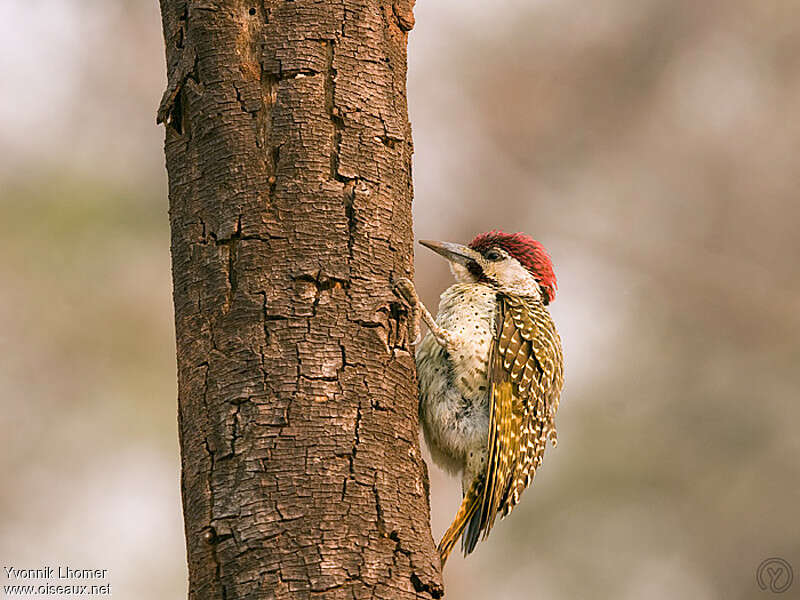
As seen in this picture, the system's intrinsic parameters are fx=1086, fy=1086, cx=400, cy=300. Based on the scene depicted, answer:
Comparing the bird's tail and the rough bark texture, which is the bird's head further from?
the rough bark texture

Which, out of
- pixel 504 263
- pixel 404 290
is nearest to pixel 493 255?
pixel 504 263

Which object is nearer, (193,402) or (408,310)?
(193,402)

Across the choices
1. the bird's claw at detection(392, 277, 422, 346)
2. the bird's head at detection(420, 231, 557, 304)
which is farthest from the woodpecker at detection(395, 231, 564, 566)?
the bird's claw at detection(392, 277, 422, 346)

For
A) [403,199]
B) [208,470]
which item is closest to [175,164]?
[403,199]

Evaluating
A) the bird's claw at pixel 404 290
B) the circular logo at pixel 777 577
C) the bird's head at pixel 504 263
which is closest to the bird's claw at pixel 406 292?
the bird's claw at pixel 404 290

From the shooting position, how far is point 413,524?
2734mm

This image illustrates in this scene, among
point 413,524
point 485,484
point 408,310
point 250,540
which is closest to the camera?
point 250,540

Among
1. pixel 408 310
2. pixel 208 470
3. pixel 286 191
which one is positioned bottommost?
pixel 208 470

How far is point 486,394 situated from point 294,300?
1.64m

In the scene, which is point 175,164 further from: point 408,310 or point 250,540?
point 250,540

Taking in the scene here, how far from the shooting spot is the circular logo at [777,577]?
8398mm

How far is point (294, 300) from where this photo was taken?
279 cm

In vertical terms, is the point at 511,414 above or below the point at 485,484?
above

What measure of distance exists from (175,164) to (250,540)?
1.08 meters
